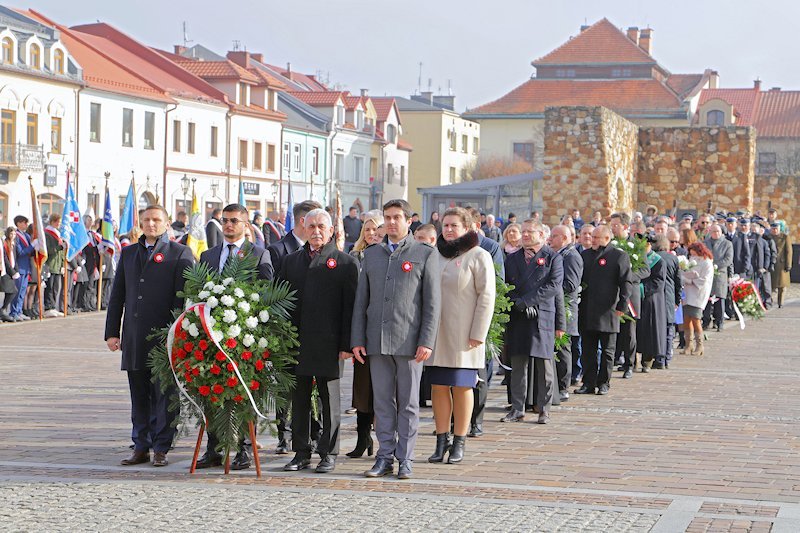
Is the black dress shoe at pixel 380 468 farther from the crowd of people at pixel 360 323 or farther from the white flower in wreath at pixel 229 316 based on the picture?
the white flower in wreath at pixel 229 316

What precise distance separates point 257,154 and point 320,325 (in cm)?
5633

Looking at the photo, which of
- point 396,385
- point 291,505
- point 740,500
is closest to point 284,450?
point 396,385

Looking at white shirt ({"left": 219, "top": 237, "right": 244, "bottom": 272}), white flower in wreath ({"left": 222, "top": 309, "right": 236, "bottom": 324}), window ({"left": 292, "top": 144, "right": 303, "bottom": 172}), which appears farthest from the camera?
window ({"left": 292, "top": 144, "right": 303, "bottom": 172})

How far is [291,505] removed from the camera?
8.38 m

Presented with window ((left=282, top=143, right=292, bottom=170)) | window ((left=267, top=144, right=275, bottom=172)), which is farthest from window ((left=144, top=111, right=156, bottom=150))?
window ((left=282, top=143, right=292, bottom=170))

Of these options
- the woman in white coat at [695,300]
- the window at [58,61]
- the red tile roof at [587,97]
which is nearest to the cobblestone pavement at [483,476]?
the woman in white coat at [695,300]

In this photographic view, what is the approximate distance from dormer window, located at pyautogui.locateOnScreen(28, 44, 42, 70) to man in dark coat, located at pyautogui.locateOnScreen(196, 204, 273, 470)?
4112 cm

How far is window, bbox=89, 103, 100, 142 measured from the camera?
5178cm

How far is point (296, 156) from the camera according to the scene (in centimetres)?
7094

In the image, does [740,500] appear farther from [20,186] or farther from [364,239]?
[20,186]

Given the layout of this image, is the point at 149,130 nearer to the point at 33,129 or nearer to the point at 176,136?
the point at 176,136

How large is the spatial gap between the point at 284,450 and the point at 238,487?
65.5 inches

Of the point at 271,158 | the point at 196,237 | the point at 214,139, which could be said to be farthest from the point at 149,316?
the point at 271,158

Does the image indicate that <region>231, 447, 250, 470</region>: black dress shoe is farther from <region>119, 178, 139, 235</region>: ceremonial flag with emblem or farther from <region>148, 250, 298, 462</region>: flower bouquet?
<region>119, 178, 139, 235</region>: ceremonial flag with emblem
